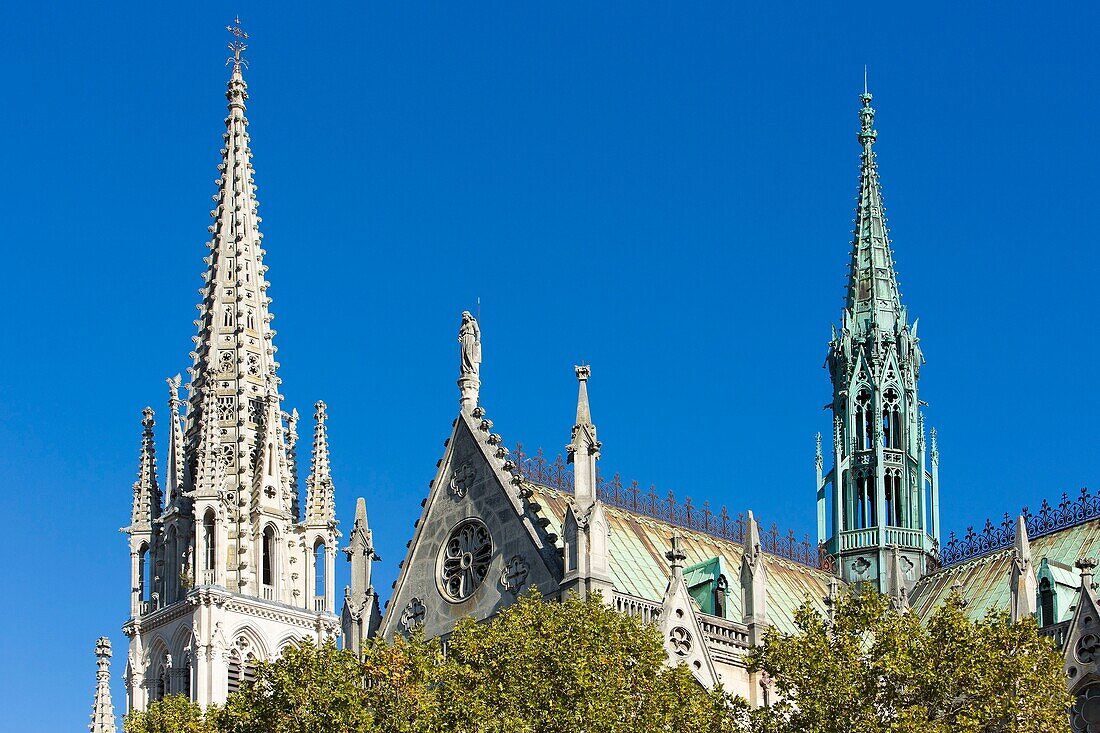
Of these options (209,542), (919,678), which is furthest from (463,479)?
(209,542)

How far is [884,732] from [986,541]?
29.9m

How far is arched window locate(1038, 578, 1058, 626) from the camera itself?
74.9m

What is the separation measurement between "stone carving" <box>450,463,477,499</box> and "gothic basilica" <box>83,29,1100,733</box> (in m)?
0.09

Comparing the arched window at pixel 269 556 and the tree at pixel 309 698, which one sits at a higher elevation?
the arched window at pixel 269 556

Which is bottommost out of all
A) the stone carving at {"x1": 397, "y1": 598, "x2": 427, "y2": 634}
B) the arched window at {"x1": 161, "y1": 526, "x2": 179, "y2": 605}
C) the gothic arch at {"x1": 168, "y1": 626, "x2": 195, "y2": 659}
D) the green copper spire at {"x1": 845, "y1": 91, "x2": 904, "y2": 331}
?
the stone carving at {"x1": 397, "y1": 598, "x2": 427, "y2": 634}

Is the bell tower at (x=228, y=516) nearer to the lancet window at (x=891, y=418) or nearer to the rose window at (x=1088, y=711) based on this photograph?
the lancet window at (x=891, y=418)

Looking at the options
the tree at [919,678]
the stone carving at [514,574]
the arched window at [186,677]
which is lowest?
the tree at [919,678]

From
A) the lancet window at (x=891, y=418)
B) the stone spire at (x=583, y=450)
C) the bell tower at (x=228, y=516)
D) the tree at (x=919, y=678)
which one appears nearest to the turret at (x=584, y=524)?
the stone spire at (x=583, y=450)

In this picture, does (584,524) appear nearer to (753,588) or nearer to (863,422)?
(753,588)

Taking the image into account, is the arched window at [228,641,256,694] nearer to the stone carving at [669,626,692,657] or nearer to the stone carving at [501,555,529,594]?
the stone carving at [501,555,529,594]

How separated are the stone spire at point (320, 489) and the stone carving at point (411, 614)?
32.6m

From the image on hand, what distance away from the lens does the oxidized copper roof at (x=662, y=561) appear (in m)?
74.8

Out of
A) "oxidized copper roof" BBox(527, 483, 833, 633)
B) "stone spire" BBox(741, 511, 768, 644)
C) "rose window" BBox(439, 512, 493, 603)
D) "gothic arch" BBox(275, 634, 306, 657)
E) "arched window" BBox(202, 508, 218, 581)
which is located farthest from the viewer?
"arched window" BBox(202, 508, 218, 581)

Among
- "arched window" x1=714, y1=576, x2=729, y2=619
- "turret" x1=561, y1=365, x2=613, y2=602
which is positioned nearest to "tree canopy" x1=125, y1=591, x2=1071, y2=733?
"turret" x1=561, y1=365, x2=613, y2=602
